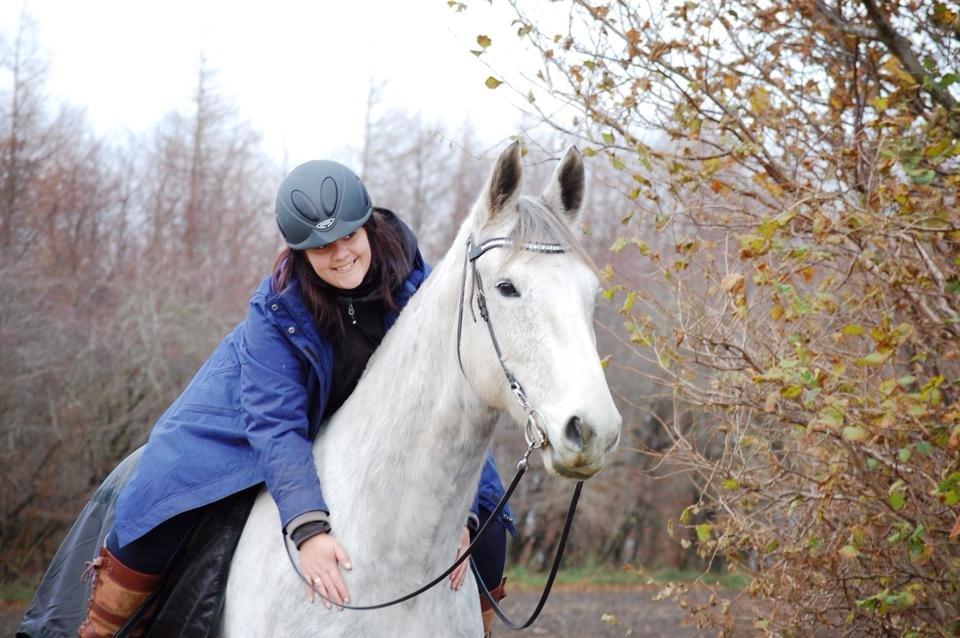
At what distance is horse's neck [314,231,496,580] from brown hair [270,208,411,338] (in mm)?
278

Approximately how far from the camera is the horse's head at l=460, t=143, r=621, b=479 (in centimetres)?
247

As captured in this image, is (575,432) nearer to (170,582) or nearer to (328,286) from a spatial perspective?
(328,286)

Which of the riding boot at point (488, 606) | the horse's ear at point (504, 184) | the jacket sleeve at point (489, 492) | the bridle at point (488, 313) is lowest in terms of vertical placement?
the riding boot at point (488, 606)

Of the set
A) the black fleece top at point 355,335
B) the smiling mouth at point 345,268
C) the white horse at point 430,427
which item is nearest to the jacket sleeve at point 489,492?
the white horse at point 430,427

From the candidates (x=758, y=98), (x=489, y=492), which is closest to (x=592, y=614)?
(x=489, y=492)

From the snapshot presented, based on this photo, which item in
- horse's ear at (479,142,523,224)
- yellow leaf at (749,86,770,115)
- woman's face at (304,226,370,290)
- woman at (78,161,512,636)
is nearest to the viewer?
horse's ear at (479,142,523,224)

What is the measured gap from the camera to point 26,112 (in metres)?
19.1

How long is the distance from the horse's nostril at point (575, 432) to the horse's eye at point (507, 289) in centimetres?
48

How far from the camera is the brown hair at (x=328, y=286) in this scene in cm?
333

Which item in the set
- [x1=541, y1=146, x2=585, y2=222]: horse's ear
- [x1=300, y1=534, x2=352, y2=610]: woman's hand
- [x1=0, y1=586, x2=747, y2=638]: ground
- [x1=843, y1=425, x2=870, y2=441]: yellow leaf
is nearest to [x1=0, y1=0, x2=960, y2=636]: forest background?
[x1=843, y1=425, x2=870, y2=441]: yellow leaf

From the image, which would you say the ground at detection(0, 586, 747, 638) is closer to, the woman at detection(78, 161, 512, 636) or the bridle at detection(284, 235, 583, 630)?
the woman at detection(78, 161, 512, 636)

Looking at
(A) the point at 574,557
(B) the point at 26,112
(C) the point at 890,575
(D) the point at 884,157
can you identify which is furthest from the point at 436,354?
(B) the point at 26,112

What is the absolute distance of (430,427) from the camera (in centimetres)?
304

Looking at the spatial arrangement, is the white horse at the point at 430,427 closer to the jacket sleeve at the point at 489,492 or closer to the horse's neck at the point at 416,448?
the horse's neck at the point at 416,448
